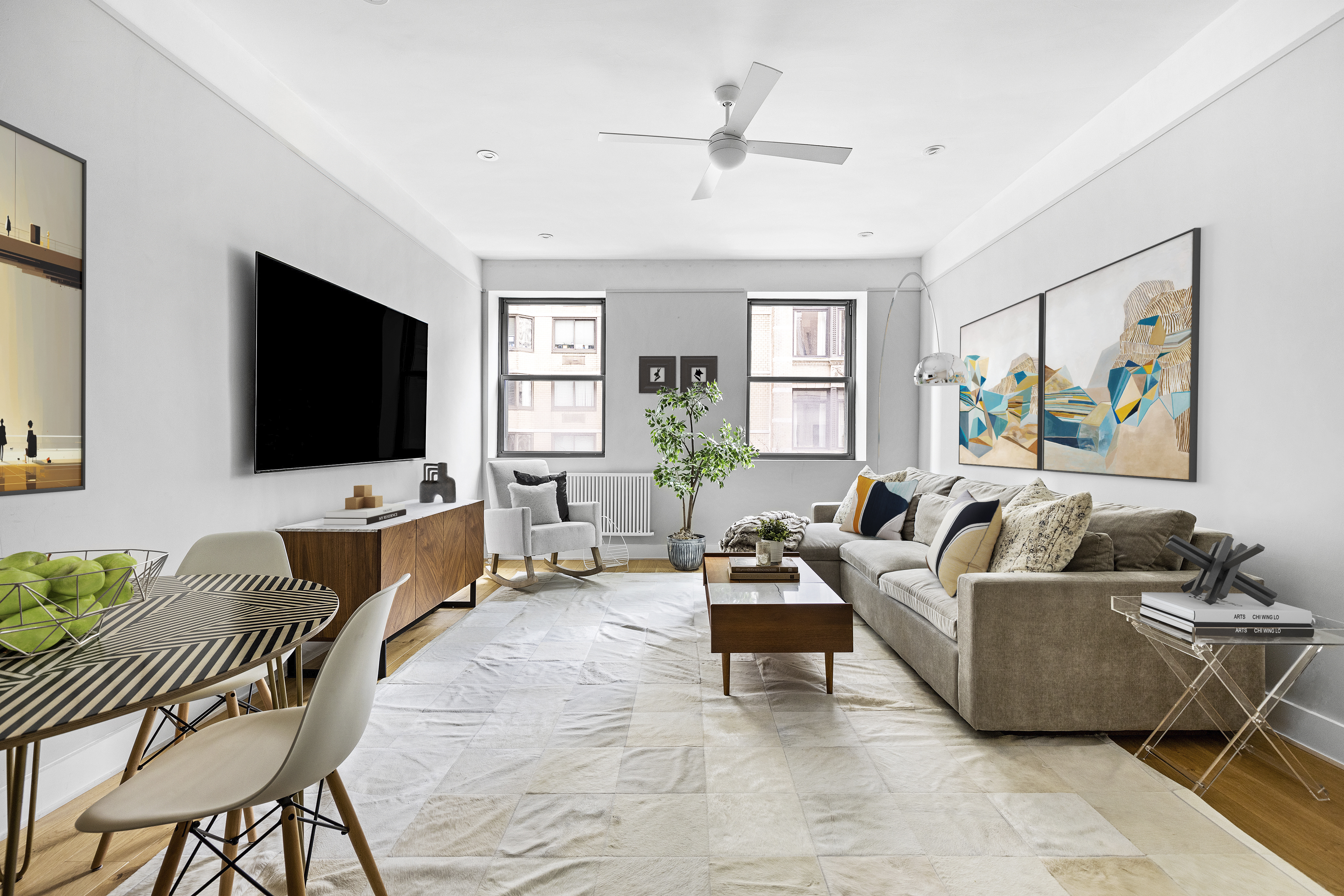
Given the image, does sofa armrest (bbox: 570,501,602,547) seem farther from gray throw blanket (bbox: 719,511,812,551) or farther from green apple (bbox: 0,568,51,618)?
green apple (bbox: 0,568,51,618)

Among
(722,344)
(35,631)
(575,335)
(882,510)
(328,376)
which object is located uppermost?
(575,335)

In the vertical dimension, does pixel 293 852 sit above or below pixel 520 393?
below

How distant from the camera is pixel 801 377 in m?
6.33

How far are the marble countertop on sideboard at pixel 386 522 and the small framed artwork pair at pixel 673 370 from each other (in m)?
2.33

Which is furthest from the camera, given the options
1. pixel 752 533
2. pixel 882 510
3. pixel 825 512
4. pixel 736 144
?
pixel 825 512

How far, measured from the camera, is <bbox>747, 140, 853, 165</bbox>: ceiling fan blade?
9.86 ft

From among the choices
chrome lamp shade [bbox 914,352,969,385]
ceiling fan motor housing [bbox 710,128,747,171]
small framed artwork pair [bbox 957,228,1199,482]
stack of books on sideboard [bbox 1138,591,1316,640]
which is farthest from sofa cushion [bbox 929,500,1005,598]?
ceiling fan motor housing [bbox 710,128,747,171]

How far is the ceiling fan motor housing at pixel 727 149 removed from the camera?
3.04 metres

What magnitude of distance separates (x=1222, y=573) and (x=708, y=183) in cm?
267

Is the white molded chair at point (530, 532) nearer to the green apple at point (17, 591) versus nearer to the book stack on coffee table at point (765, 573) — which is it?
the book stack on coffee table at point (765, 573)

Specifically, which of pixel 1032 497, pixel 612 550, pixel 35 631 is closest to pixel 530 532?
pixel 612 550

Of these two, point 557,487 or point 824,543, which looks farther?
point 557,487

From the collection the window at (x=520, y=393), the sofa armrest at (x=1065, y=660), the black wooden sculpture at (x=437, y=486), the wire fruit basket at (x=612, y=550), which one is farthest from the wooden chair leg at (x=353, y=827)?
the window at (x=520, y=393)

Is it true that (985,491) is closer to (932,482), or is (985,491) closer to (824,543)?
(932,482)
